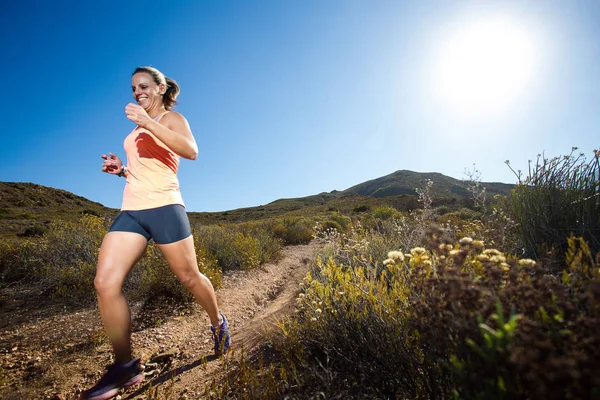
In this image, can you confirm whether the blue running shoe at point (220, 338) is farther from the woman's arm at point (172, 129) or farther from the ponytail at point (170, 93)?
the ponytail at point (170, 93)

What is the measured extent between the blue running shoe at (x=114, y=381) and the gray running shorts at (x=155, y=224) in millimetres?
901

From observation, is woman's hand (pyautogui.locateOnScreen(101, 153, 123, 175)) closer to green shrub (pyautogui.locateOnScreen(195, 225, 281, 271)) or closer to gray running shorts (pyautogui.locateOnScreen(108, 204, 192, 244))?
gray running shorts (pyautogui.locateOnScreen(108, 204, 192, 244))

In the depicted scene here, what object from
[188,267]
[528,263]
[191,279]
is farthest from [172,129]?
[528,263]

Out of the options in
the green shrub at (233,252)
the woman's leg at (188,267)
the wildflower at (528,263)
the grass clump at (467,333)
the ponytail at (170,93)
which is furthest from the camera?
the green shrub at (233,252)

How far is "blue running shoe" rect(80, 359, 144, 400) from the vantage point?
1.82 meters

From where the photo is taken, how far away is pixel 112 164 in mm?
2523

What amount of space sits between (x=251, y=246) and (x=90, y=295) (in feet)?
9.73

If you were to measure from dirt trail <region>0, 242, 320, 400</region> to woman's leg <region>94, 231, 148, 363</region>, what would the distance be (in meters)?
0.41

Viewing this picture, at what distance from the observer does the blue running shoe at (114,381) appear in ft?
5.97

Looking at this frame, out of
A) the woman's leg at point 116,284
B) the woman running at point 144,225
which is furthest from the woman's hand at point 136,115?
the woman's leg at point 116,284

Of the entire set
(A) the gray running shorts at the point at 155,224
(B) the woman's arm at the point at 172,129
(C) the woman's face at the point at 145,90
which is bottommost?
(A) the gray running shorts at the point at 155,224

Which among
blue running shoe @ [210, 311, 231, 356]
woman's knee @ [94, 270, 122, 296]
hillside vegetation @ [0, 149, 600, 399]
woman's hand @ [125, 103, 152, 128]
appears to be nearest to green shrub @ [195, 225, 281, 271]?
hillside vegetation @ [0, 149, 600, 399]

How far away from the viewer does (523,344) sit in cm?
77

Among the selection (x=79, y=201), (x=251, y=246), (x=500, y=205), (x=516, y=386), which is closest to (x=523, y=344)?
(x=516, y=386)
